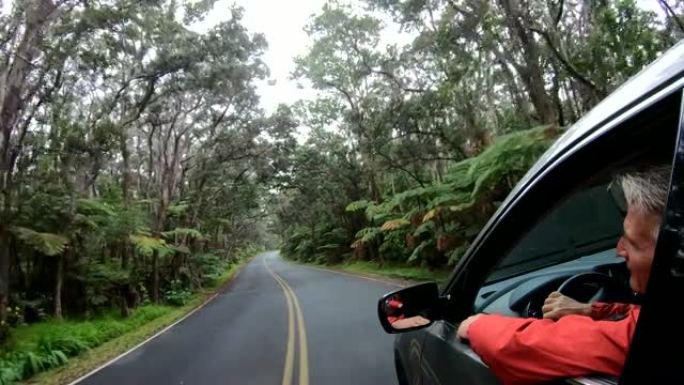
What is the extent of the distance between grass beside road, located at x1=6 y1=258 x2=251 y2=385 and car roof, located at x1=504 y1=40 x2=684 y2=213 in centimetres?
973

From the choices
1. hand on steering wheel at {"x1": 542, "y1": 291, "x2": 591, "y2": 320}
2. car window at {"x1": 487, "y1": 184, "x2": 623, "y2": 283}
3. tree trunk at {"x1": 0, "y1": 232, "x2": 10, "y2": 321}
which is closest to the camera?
hand on steering wheel at {"x1": 542, "y1": 291, "x2": 591, "y2": 320}

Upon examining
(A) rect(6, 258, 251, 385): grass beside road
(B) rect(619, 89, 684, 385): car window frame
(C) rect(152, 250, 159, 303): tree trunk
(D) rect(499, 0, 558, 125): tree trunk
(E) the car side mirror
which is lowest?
(A) rect(6, 258, 251, 385): grass beside road

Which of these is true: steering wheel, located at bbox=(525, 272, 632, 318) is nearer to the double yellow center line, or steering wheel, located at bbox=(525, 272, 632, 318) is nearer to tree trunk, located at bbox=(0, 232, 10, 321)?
the double yellow center line

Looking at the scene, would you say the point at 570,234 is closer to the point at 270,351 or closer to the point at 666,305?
the point at 666,305

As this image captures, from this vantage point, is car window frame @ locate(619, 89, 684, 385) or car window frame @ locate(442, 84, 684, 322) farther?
car window frame @ locate(442, 84, 684, 322)

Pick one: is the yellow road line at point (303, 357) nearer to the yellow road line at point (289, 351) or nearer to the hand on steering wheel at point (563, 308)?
the yellow road line at point (289, 351)

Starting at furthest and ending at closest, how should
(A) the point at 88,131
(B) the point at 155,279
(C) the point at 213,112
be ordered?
(C) the point at 213,112 → (B) the point at 155,279 → (A) the point at 88,131

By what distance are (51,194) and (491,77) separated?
57.7ft

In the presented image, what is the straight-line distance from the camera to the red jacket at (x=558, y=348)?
43.4 inches

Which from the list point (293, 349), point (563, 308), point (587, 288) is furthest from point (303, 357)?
point (563, 308)

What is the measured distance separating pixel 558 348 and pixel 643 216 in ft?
1.12

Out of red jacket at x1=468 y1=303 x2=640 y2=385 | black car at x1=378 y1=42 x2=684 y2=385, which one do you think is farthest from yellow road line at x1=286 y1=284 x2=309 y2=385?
red jacket at x1=468 y1=303 x2=640 y2=385

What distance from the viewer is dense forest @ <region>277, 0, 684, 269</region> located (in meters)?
11.8

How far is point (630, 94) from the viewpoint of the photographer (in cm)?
117
